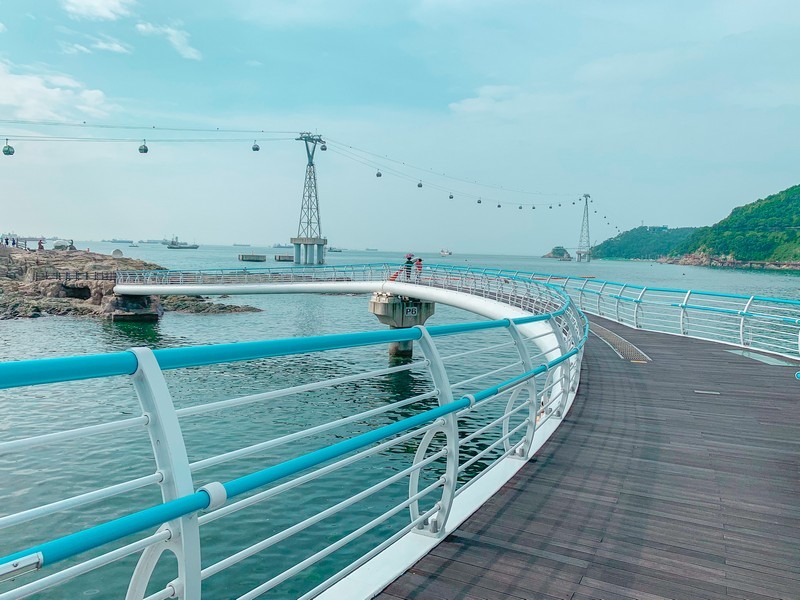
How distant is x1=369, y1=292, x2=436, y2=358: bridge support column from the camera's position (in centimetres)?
2847

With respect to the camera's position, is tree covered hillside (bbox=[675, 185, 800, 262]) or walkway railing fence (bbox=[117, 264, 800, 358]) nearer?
walkway railing fence (bbox=[117, 264, 800, 358])

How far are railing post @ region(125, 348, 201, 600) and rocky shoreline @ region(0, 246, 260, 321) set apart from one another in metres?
41.8

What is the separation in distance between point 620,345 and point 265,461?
868 cm

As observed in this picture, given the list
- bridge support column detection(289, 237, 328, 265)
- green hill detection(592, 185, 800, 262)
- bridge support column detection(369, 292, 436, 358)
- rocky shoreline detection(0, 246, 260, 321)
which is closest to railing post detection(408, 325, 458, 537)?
bridge support column detection(369, 292, 436, 358)

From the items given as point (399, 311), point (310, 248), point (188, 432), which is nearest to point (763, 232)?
point (310, 248)

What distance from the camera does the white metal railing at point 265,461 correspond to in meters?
1.74

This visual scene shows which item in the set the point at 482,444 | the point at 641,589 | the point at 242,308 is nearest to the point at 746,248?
the point at 242,308

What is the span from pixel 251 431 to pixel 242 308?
34896 millimetres

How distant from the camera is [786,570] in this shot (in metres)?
3.45

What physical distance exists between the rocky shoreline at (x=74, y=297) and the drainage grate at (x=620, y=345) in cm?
3367

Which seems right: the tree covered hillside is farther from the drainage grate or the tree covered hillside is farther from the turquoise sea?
the drainage grate

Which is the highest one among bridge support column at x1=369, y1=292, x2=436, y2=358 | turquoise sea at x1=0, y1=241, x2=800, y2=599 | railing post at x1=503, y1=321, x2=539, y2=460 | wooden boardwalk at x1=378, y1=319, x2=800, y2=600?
railing post at x1=503, y1=321, x2=539, y2=460

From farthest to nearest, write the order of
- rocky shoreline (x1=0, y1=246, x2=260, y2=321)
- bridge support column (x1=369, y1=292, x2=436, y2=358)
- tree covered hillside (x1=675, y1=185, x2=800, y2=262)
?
tree covered hillside (x1=675, y1=185, x2=800, y2=262) → rocky shoreline (x1=0, y1=246, x2=260, y2=321) → bridge support column (x1=369, y1=292, x2=436, y2=358)

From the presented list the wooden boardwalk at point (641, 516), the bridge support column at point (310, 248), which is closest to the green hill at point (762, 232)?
the bridge support column at point (310, 248)
